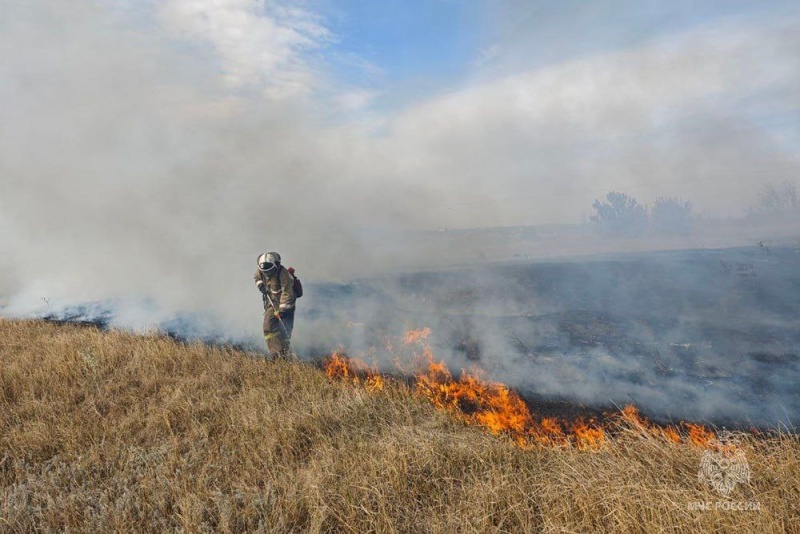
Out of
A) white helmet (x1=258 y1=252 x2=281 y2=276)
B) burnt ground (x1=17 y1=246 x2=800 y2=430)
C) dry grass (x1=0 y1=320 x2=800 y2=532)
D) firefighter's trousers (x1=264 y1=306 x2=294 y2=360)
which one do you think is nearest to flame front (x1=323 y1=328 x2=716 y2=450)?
burnt ground (x1=17 y1=246 x2=800 y2=430)

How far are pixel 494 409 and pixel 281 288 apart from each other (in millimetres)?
5352

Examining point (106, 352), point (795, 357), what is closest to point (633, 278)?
point (795, 357)

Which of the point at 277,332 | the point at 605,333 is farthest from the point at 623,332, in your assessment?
the point at 277,332

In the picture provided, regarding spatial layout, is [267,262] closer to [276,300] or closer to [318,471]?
[276,300]

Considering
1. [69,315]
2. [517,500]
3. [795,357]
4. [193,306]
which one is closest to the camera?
[517,500]

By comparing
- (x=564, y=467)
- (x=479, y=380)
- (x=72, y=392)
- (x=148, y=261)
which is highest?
(x=148, y=261)

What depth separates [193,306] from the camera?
14.8m

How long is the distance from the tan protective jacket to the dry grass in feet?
10.1

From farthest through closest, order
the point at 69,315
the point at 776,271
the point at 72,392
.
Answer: the point at 776,271
the point at 69,315
the point at 72,392

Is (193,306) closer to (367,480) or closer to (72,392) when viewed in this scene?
(72,392)

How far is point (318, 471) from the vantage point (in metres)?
3.61

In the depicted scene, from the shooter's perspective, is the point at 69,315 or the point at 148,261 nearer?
the point at 69,315

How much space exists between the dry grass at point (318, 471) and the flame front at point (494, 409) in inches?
30.4

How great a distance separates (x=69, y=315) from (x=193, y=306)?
144 inches
